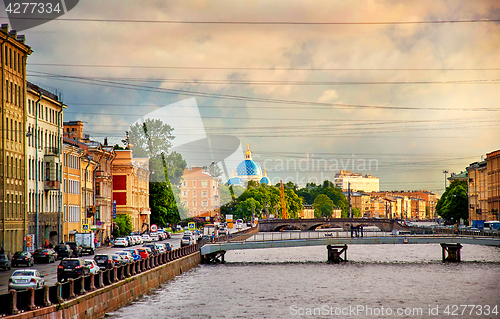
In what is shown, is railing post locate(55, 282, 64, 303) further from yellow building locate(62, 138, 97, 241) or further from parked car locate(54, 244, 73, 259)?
yellow building locate(62, 138, 97, 241)

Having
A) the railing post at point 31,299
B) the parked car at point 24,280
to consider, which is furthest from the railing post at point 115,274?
the railing post at point 31,299

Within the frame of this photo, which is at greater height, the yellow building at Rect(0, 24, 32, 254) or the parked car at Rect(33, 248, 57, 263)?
the yellow building at Rect(0, 24, 32, 254)

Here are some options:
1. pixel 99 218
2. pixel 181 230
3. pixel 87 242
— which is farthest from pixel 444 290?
pixel 181 230

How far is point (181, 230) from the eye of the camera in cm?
15300

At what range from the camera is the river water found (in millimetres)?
41906

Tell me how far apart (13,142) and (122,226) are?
4172 centimetres

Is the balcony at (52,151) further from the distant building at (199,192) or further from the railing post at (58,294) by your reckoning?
the distant building at (199,192)

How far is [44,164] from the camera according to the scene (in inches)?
2990

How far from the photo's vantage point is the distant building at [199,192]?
605 ft

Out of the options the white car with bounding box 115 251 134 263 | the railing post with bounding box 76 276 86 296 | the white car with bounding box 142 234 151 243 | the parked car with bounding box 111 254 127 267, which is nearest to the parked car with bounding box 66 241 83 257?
the white car with bounding box 115 251 134 263

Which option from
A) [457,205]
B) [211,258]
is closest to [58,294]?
[211,258]

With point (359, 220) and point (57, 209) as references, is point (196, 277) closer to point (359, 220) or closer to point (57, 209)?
point (57, 209)

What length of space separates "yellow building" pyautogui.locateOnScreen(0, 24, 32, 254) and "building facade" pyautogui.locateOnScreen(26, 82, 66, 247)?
5.10ft

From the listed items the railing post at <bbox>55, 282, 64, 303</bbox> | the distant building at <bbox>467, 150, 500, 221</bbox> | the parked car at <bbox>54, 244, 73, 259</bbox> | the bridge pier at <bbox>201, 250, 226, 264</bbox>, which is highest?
the distant building at <bbox>467, 150, 500, 221</bbox>
